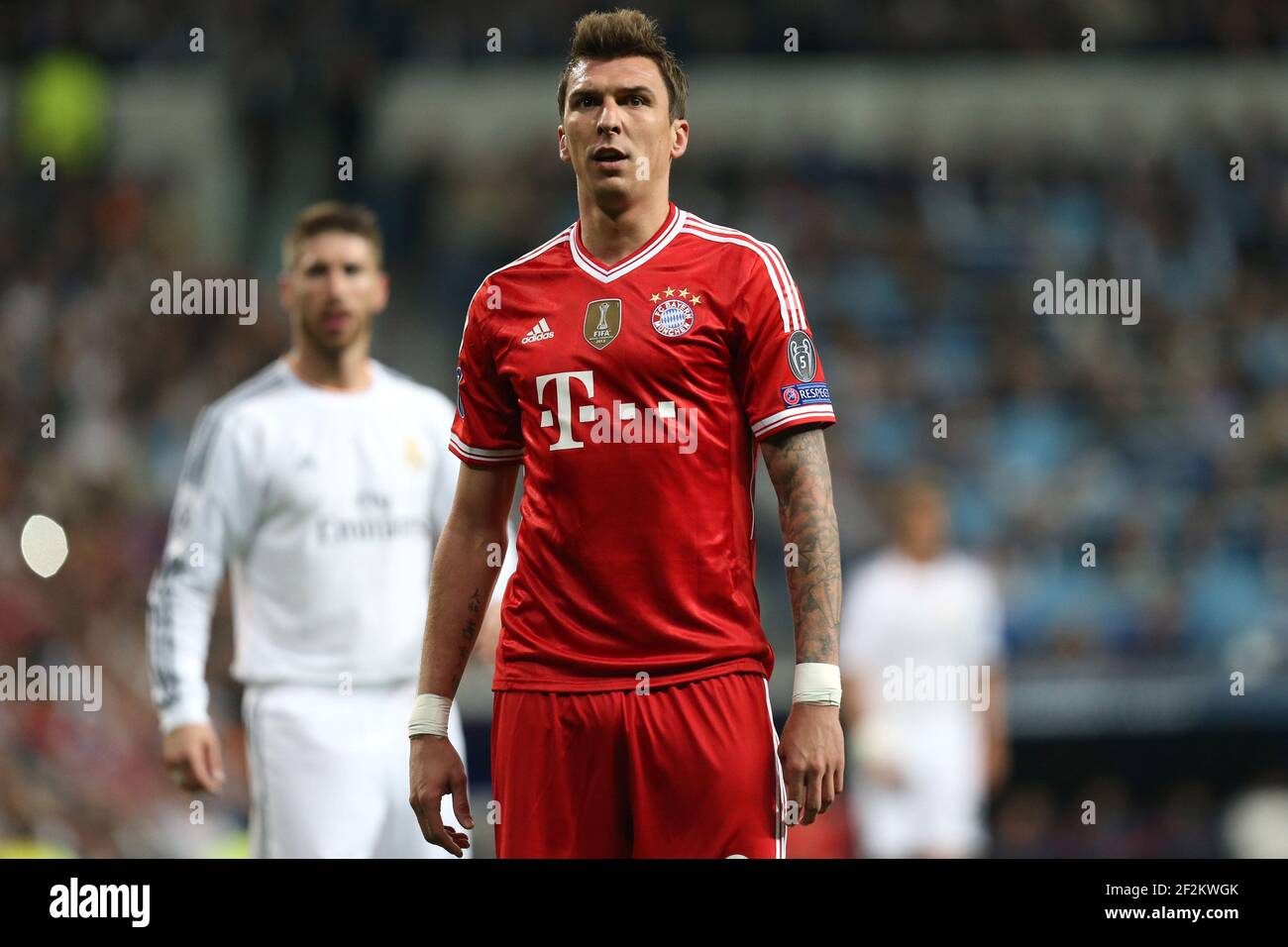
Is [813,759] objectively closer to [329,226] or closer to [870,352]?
[329,226]

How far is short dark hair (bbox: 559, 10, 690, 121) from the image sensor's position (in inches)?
154

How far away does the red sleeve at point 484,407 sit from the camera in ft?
13.2

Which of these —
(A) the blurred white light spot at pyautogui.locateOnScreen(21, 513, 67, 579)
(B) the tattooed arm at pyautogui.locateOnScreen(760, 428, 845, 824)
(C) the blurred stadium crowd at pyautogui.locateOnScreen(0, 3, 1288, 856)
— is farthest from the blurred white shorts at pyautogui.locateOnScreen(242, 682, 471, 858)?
(A) the blurred white light spot at pyautogui.locateOnScreen(21, 513, 67, 579)

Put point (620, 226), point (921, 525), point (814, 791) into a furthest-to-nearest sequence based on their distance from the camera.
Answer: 1. point (921, 525)
2. point (620, 226)
3. point (814, 791)

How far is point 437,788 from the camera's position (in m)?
3.96

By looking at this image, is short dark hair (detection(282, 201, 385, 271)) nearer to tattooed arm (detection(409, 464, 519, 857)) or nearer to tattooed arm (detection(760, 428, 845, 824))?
tattooed arm (detection(409, 464, 519, 857))

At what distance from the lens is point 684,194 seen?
14219 millimetres

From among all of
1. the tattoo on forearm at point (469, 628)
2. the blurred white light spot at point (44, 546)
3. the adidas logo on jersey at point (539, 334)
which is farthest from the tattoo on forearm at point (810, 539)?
the blurred white light spot at point (44, 546)

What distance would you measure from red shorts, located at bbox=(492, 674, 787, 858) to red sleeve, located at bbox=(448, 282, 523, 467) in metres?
0.61

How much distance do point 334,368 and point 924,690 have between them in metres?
4.23

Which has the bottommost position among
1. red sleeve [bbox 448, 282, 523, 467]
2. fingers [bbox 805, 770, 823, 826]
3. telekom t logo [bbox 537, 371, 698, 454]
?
fingers [bbox 805, 770, 823, 826]

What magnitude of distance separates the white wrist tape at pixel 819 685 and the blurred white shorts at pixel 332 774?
2.07m

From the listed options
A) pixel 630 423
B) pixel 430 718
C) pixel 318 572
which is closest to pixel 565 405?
pixel 630 423
